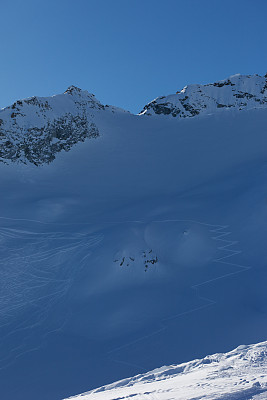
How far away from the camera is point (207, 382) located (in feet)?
14.4

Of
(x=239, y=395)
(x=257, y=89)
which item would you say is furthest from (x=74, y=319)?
(x=257, y=89)

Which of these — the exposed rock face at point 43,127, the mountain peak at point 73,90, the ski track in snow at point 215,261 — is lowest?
the ski track in snow at point 215,261

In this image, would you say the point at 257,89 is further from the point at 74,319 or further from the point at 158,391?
the point at 158,391

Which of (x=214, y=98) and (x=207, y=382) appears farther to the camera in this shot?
(x=214, y=98)

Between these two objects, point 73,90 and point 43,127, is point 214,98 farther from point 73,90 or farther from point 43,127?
point 43,127

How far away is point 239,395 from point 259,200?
1065 cm

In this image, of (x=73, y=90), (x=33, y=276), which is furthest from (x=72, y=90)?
(x=33, y=276)

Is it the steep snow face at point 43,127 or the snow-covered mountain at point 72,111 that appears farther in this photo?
the snow-covered mountain at point 72,111

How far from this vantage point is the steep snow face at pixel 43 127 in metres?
22.6

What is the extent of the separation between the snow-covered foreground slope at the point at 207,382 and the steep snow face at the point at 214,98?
87.3ft

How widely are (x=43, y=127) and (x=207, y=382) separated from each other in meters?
23.3

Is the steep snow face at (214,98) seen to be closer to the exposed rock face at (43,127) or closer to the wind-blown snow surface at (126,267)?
the exposed rock face at (43,127)

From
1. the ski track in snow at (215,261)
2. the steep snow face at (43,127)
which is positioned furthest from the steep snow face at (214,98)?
the ski track in snow at (215,261)

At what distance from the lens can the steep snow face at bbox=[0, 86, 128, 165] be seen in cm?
2261
